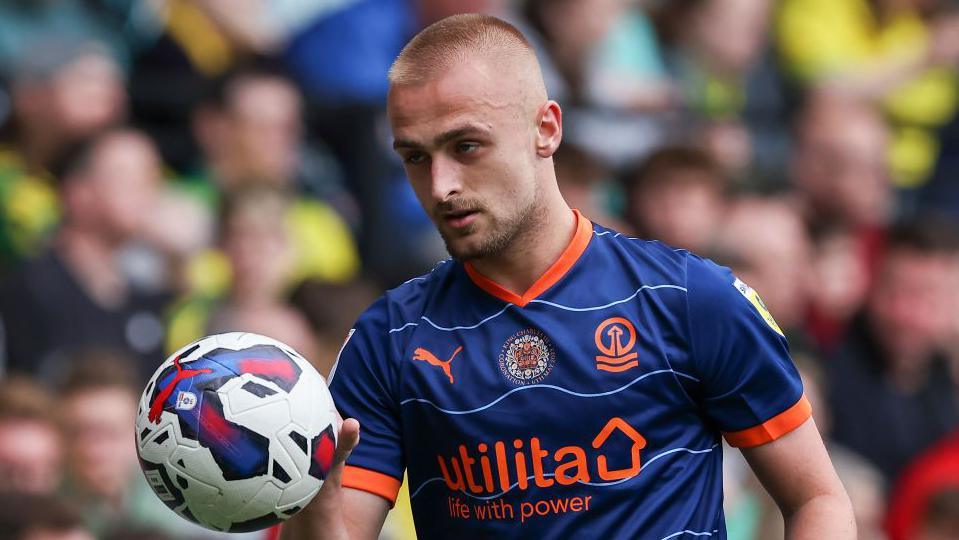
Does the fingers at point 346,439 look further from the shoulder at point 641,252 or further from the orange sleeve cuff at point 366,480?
the shoulder at point 641,252

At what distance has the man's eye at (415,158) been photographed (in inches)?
168

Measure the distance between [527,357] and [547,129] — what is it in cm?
65

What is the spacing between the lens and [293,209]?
9211 millimetres

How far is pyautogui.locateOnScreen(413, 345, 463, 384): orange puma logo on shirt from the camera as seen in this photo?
4383 millimetres

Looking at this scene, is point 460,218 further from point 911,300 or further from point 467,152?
point 911,300

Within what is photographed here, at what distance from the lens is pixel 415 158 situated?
169 inches

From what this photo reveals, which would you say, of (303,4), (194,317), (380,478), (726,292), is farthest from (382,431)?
(303,4)

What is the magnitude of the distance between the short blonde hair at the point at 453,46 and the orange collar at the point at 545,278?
0.51 m

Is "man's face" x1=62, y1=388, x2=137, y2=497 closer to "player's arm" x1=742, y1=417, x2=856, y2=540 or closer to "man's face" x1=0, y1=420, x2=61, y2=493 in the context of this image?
"man's face" x1=0, y1=420, x2=61, y2=493

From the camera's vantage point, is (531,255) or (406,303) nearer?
(531,255)

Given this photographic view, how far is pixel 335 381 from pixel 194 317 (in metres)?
4.07

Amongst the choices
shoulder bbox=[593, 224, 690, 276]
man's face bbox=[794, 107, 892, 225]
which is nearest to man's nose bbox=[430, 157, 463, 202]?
shoulder bbox=[593, 224, 690, 276]

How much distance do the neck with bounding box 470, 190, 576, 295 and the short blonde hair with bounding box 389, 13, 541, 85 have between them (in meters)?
0.43

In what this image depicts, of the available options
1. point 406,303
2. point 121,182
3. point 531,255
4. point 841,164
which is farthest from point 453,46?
point 841,164
